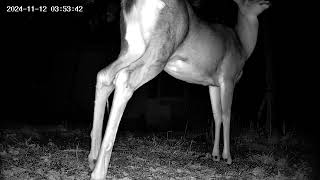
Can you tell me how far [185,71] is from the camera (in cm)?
562

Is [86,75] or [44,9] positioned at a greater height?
[44,9]

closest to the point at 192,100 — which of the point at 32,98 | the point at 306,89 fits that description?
the point at 306,89

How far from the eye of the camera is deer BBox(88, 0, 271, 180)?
4.32m

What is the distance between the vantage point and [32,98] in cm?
1233

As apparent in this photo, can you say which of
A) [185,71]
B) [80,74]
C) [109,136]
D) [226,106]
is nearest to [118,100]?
[109,136]

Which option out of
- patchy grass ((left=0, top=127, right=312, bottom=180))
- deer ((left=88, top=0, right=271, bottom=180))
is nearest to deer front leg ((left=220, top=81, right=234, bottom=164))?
deer ((left=88, top=0, right=271, bottom=180))

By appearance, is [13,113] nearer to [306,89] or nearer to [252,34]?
[252,34]

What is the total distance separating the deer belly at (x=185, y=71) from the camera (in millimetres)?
5406

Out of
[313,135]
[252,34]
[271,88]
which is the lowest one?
Result: [313,135]

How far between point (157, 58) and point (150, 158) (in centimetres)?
177

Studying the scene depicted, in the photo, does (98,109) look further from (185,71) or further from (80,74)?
(80,74)

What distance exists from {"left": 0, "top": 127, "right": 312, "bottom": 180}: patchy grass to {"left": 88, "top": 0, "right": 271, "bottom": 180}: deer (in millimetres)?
399

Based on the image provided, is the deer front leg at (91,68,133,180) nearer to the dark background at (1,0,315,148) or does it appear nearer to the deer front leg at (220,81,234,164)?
the deer front leg at (220,81,234,164)

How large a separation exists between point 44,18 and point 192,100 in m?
4.63
